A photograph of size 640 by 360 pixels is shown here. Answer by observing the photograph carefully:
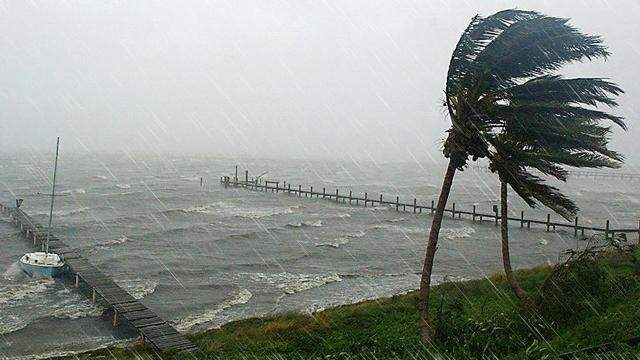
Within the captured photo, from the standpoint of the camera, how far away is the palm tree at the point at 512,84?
28.3ft

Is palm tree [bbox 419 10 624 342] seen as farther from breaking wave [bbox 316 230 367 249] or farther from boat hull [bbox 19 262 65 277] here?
breaking wave [bbox 316 230 367 249]

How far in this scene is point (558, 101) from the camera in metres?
9.18

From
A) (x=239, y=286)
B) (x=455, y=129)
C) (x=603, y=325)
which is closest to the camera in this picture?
(x=603, y=325)

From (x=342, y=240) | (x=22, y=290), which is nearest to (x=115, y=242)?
(x=22, y=290)

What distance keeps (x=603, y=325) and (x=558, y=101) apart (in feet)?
12.9

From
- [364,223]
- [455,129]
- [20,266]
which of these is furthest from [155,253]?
[455,129]

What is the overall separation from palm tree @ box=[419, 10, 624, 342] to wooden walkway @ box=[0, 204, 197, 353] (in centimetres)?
820

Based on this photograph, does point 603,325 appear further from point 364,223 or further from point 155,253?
point 364,223

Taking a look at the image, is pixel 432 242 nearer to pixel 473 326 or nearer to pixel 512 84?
pixel 473 326

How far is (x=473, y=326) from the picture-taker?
28.9 ft

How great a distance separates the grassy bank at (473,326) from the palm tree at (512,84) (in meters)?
1.38

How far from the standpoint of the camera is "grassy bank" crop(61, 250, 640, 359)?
7.38 m

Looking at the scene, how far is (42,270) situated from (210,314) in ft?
33.3

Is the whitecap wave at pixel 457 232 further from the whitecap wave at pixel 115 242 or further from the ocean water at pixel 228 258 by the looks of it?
the whitecap wave at pixel 115 242
